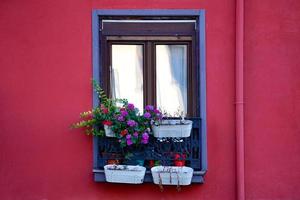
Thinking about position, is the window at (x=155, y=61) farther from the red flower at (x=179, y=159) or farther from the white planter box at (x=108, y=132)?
the white planter box at (x=108, y=132)

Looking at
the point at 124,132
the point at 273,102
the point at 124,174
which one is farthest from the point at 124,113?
the point at 273,102

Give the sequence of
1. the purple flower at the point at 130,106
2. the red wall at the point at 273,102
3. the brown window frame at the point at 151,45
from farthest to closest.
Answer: the brown window frame at the point at 151,45 → the red wall at the point at 273,102 → the purple flower at the point at 130,106

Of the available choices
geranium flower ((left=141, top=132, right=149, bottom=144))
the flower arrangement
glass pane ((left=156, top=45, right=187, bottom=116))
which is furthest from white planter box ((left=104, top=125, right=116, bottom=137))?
glass pane ((left=156, top=45, right=187, bottom=116))

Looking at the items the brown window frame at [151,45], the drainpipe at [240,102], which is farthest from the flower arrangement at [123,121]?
the drainpipe at [240,102]

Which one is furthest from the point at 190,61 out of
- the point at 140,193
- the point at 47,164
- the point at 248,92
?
the point at 47,164

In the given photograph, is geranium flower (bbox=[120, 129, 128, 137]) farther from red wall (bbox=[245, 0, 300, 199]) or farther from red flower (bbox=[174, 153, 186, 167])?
red wall (bbox=[245, 0, 300, 199])

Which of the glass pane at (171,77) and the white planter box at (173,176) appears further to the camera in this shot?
the glass pane at (171,77)

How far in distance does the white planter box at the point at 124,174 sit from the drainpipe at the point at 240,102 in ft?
3.15

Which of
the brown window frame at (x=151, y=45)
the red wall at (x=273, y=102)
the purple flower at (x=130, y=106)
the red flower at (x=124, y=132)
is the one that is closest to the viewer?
the red flower at (x=124, y=132)

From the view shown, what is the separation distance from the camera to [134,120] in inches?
207

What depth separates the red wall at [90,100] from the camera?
5434 mm

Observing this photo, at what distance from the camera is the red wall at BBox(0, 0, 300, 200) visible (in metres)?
5.43

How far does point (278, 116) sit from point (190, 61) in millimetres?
1059

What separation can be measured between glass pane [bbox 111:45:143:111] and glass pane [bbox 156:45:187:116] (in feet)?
0.62
